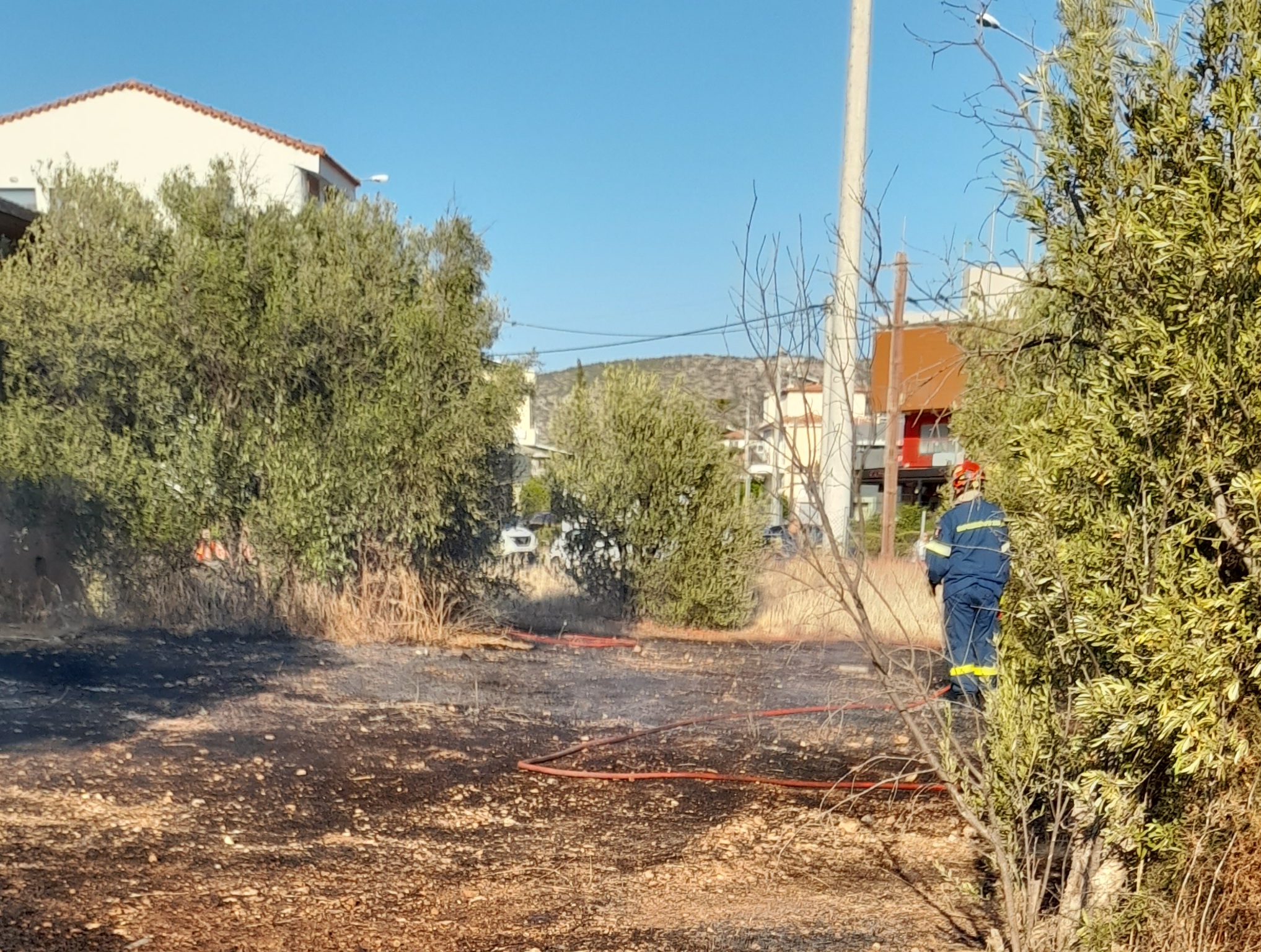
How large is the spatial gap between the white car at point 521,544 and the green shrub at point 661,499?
1.20m

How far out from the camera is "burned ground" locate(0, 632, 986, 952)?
4.57 meters

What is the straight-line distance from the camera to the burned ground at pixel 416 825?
4.57m

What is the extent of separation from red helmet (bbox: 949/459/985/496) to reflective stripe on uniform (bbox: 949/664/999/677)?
1.30 m

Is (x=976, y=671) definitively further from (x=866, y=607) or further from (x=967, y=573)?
(x=866, y=607)

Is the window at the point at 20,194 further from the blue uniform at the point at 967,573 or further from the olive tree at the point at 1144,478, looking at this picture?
the olive tree at the point at 1144,478

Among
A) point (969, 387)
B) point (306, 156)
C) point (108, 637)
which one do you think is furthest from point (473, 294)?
point (306, 156)

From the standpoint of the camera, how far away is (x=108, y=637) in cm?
1062

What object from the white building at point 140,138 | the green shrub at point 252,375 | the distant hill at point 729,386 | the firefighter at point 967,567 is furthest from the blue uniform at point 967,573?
the white building at point 140,138

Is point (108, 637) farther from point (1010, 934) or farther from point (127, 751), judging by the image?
point (1010, 934)

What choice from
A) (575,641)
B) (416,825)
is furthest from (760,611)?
(416,825)

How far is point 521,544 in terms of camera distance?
30.6 m

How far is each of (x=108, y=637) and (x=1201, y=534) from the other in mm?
9227

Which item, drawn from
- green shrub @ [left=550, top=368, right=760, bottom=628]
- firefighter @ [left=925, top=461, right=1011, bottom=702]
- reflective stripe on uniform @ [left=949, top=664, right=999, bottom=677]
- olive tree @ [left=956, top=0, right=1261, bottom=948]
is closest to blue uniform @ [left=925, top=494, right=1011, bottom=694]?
firefighter @ [left=925, top=461, right=1011, bottom=702]

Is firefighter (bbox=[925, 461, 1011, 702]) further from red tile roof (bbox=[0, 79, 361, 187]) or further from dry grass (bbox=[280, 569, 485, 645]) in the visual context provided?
red tile roof (bbox=[0, 79, 361, 187])
